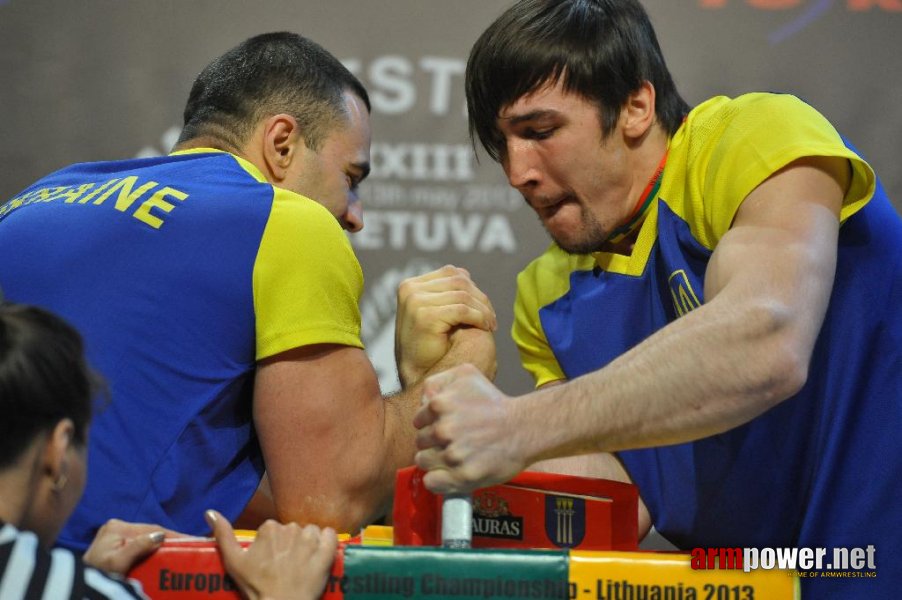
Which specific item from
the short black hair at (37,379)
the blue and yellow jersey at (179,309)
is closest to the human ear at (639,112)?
the blue and yellow jersey at (179,309)

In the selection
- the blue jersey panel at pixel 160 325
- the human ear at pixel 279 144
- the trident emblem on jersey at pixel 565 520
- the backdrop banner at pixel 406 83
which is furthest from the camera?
the backdrop banner at pixel 406 83

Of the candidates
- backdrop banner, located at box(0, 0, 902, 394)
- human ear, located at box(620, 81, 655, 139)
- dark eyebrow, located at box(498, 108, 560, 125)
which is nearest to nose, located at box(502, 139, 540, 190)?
dark eyebrow, located at box(498, 108, 560, 125)

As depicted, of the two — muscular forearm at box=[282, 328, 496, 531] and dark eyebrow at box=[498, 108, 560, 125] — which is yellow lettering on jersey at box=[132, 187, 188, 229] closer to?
muscular forearm at box=[282, 328, 496, 531]

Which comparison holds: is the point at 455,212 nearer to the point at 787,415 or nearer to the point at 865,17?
the point at 865,17

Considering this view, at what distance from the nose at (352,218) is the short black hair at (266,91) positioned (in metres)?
0.13

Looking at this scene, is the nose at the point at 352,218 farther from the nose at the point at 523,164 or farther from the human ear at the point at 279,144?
the nose at the point at 523,164

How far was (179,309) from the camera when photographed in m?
1.28

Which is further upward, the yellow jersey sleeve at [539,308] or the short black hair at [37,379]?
the yellow jersey sleeve at [539,308]

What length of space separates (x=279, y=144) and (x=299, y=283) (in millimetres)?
415

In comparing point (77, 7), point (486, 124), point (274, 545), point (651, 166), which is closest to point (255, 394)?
point (274, 545)

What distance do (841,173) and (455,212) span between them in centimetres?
119

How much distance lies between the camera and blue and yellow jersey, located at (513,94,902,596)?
1.26 meters

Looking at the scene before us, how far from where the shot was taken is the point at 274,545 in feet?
3.16

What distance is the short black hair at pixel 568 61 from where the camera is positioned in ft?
4.97
